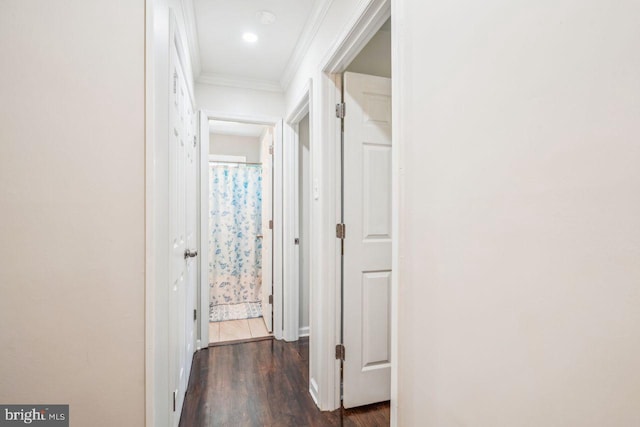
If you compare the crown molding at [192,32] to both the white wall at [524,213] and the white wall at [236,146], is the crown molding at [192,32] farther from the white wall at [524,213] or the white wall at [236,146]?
the white wall at [236,146]

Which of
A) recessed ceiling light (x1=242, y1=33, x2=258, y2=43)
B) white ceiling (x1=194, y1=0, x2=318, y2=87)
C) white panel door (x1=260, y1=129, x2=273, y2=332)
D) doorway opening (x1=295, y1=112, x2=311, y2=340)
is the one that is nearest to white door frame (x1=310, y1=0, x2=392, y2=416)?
white ceiling (x1=194, y1=0, x2=318, y2=87)

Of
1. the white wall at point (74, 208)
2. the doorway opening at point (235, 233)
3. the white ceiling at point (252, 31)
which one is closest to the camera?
the white wall at point (74, 208)

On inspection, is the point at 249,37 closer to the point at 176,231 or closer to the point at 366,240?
the point at 176,231

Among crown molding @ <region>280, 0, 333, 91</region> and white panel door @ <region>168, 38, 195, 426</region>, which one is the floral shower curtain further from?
white panel door @ <region>168, 38, 195, 426</region>

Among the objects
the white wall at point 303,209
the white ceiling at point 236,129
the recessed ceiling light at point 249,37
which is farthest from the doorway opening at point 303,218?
the white ceiling at point 236,129

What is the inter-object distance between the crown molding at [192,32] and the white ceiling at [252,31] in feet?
0.08

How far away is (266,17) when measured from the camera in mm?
2020

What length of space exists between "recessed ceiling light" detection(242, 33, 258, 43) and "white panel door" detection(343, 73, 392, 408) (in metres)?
0.87

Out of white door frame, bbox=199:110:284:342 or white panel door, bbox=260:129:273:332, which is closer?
white door frame, bbox=199:110:284:342

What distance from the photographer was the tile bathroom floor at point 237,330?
3021 mm

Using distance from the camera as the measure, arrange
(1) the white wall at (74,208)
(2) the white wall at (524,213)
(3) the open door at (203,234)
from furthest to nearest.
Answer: (3) the open door at (203,234) < (1) the white wall at (74,208) < (2) the white wall at (524,213)

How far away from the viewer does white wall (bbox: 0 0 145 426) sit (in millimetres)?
1046

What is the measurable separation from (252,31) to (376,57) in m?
0.91

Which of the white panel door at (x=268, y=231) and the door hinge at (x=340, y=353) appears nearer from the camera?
the door hinge at (x=340, y=353)
